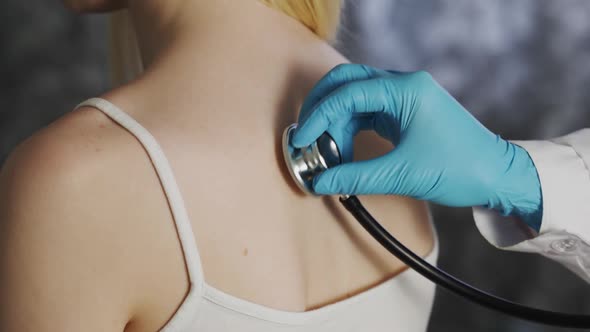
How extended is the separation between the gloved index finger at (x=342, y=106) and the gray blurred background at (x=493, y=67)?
60 centimetres

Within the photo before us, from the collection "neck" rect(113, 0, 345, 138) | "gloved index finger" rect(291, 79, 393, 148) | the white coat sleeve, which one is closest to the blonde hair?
"neck" rect(113, 0, 345, 138)

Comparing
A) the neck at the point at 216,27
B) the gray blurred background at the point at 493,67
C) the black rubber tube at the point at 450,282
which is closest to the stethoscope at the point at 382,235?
the black rubber tube at the point at 450,282

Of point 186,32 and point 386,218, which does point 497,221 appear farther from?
point 186,32

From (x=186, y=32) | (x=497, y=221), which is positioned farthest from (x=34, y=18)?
(x=497, y=221)

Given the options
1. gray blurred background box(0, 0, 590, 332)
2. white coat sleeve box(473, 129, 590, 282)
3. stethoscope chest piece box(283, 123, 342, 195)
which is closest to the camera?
stethoscope chest piece box(283, 123, 342, 195)

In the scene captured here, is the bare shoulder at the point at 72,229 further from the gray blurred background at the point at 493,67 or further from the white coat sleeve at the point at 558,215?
the gray blurred background at the point at 493,67

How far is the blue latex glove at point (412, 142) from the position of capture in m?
0.70

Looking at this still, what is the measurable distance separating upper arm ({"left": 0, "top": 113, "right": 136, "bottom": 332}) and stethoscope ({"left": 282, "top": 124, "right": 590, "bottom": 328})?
0.19 meters

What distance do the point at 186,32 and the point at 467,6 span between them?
79 centimetres

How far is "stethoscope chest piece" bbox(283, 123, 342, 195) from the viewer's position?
0.68m

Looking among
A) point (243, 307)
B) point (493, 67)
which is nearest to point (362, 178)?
point (243, 307)

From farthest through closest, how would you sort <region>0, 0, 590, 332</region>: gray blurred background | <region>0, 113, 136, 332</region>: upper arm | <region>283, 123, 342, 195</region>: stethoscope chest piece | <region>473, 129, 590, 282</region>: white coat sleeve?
<region>0, 0, 590, 332</region>: gray blurred background < <region>473, 129, 590, 282</region>: white coat sleeve < <region>283, 123, 342, 195</region>: stethoscope chest piece < <region>0, 113, 136, 332</region>: upper arm

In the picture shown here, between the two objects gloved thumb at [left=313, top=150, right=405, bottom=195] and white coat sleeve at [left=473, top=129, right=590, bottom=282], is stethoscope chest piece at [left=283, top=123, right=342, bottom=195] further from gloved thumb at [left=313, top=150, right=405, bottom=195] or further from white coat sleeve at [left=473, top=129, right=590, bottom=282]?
white coat sleeve at [left=473, top=129, right=590, bottom=282]

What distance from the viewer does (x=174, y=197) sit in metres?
0.61
